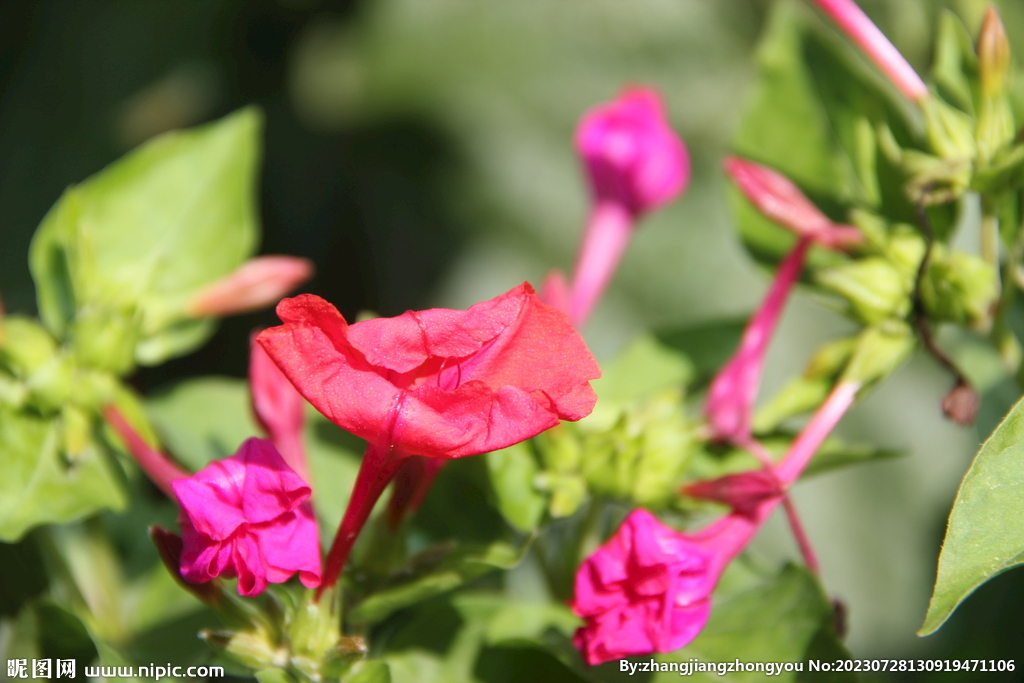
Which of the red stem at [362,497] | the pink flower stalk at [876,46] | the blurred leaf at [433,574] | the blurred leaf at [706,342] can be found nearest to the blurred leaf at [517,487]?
the blurred leaf at [433,574]

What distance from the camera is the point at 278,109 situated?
2.48 meters

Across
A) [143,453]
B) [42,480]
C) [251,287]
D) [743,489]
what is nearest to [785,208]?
[743,489]

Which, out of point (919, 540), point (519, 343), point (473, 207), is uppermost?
point (519, 343)

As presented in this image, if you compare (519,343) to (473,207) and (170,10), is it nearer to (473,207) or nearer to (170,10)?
(473,207)

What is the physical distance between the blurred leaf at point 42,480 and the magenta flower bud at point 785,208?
0.86 metres

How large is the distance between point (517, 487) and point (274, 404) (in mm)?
296

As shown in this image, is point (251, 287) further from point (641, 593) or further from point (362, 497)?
point (641, 593)

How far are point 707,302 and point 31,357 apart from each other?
65.8 inches

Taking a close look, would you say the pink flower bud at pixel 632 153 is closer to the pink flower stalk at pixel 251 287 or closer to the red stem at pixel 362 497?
the pink flower stalk at pixel 251 287

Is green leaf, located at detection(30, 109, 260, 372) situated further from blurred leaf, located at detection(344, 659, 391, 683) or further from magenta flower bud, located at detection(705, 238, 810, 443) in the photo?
magenta flower bud, located at detection(705, 238, 810, 443)

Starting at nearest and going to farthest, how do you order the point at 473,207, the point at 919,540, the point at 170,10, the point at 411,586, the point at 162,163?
the point at 411,586, the point at 162,163, the point at 919,540, the point at 170,10, the point at 473,207

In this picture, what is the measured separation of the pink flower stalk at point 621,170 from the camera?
1.35 metres

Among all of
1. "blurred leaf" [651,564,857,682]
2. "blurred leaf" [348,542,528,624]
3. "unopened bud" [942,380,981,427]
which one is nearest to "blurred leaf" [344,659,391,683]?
"blurred leaf" [348,542,528,624]

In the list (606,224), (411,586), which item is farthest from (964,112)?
(411,586)
